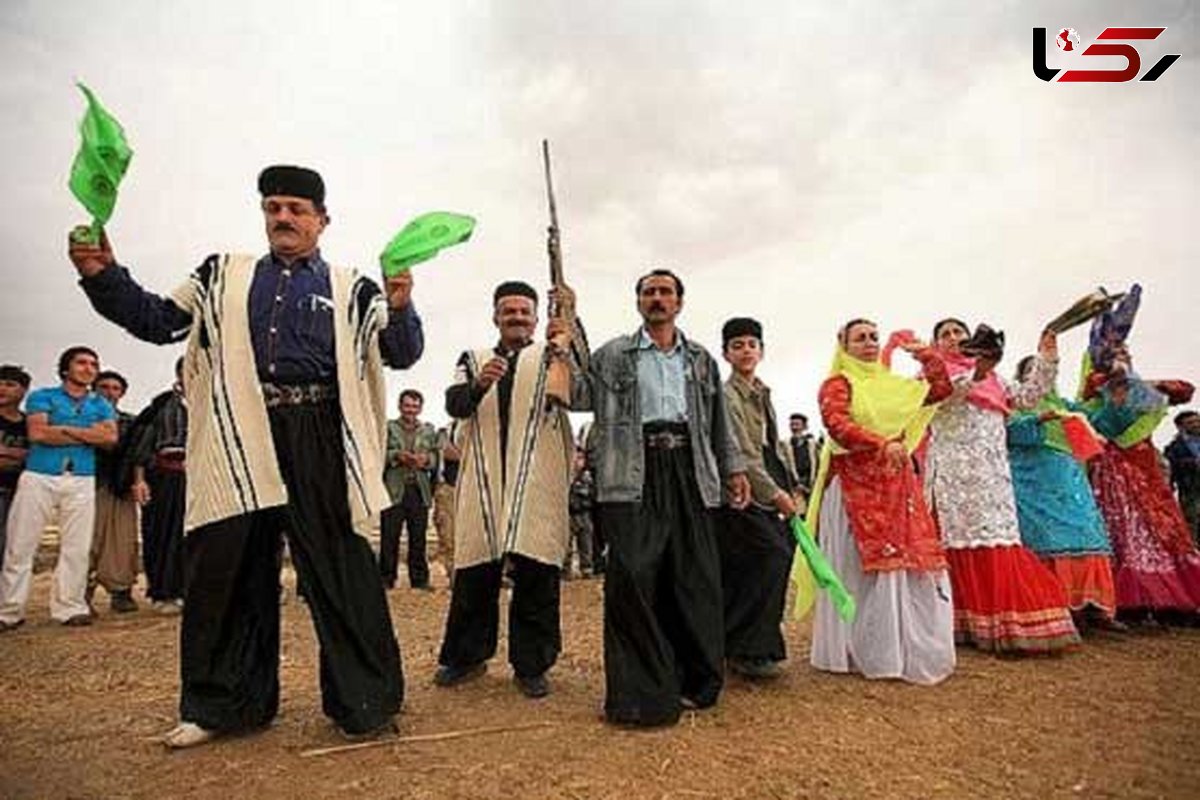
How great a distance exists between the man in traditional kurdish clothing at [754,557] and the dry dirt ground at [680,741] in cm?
20

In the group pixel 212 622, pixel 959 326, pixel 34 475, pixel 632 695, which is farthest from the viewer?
pixel 34 475

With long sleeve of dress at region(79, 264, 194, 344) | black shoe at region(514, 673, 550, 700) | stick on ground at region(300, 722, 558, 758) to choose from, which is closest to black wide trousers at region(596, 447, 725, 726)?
stick on ground at region(300, 722, 558, 758)

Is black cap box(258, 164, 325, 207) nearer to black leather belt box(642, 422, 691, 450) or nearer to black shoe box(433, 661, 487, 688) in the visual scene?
black leather belt box(642, 422, 691, 450)

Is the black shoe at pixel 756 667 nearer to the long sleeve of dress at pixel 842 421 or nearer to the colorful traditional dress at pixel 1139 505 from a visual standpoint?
the long sleeve of dress at pixel 842 421

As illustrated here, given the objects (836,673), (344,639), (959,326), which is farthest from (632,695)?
(959,326)

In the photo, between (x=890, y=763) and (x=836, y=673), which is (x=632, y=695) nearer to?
(x=890, y=763)

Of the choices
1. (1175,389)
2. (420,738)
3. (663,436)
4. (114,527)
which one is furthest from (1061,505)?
(114,527)

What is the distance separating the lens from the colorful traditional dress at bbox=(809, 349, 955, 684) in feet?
15.1

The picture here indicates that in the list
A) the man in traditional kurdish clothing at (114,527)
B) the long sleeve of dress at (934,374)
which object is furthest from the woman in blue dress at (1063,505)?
the man in traditional kurdish clothing at (114,527)

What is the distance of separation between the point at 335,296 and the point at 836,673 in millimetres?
3462

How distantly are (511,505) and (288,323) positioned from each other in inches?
57.8

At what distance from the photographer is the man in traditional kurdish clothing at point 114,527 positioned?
25.5ft

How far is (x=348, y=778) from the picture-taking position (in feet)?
9.46

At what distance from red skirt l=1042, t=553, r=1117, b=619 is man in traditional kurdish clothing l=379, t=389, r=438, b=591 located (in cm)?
670
